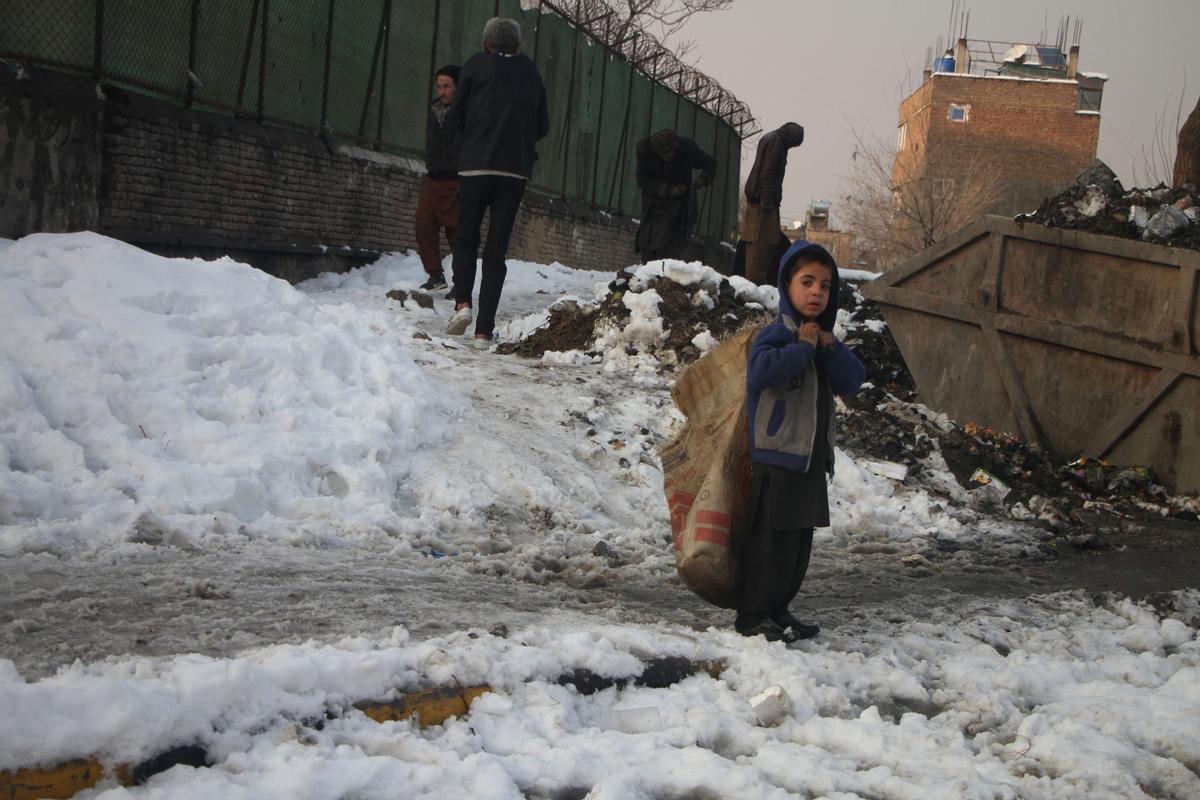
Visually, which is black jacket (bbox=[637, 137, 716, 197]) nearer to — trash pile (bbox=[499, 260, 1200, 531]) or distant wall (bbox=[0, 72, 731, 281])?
distant wall (bbox=[0, 72, 731, 281])

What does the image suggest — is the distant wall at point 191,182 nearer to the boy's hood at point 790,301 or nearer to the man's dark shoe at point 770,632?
the boy's hood at point 790,301

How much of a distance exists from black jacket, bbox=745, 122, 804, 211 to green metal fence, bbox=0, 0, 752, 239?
432cm

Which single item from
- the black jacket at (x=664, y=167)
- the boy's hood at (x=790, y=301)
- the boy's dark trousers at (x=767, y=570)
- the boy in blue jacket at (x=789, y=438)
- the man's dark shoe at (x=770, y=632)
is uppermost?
the black jacket at (x=664, y=167)

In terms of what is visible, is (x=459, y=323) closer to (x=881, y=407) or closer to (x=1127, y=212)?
(x=881, y=407)

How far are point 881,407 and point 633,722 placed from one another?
20.0ft

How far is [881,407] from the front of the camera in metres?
8.87

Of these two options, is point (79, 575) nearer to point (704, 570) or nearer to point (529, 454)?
point (704, 570)

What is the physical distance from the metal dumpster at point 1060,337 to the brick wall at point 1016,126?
162ft

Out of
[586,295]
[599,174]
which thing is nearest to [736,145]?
[599,174]

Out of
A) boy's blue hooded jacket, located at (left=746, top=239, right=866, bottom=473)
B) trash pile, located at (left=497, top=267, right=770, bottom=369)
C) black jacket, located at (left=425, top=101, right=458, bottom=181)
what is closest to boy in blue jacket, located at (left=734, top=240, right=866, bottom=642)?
boy's blue hooded jacket, located at (left=746, top=239, right=866, bottom=473)

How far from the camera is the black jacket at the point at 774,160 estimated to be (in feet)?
39.2

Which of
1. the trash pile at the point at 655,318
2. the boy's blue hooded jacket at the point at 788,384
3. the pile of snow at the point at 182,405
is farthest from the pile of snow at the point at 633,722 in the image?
the trash pile at the point at 655,318

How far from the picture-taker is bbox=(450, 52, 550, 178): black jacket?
8.71 meters

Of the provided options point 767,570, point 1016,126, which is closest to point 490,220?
point 767,570
